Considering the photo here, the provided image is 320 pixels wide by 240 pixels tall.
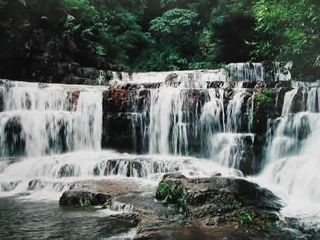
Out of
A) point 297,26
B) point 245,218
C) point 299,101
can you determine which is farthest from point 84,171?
point 297,26

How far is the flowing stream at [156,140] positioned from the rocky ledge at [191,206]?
86 cm

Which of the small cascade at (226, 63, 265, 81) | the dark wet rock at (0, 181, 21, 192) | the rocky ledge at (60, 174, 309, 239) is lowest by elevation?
the dark wet rock at (0, 181, 21, 192)

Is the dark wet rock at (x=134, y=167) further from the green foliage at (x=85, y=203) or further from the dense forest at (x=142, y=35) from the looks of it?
the dense forest at (x=142, y=35)

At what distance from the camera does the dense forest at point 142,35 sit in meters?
14.1

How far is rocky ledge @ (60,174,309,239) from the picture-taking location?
7.07 metres

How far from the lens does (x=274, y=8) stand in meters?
10.3

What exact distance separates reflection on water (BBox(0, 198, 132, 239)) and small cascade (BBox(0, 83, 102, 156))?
5437 millimetres

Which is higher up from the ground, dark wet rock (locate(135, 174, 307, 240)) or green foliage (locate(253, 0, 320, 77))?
green foliage (locate(253, 0, 320, 77))

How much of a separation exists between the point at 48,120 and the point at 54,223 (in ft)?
24.2

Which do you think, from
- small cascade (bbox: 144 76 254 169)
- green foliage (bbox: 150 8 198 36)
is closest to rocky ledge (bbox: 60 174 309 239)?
small cascade (bbox: 144 76 254 169)

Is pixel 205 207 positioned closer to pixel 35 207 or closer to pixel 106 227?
pixel 106 227

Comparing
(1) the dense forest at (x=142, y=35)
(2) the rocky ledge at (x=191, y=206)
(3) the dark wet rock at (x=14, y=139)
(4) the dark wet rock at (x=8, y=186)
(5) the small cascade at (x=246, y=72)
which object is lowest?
(4) the dark wet rock at (x=8, y=186)

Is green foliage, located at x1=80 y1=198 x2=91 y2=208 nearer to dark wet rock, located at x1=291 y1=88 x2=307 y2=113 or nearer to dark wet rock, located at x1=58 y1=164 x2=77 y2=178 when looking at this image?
dark wet rock, located at x1=58 y1=164 x2=77 y2=178

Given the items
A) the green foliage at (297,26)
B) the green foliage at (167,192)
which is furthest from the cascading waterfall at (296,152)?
the green foliage at (167,192)
